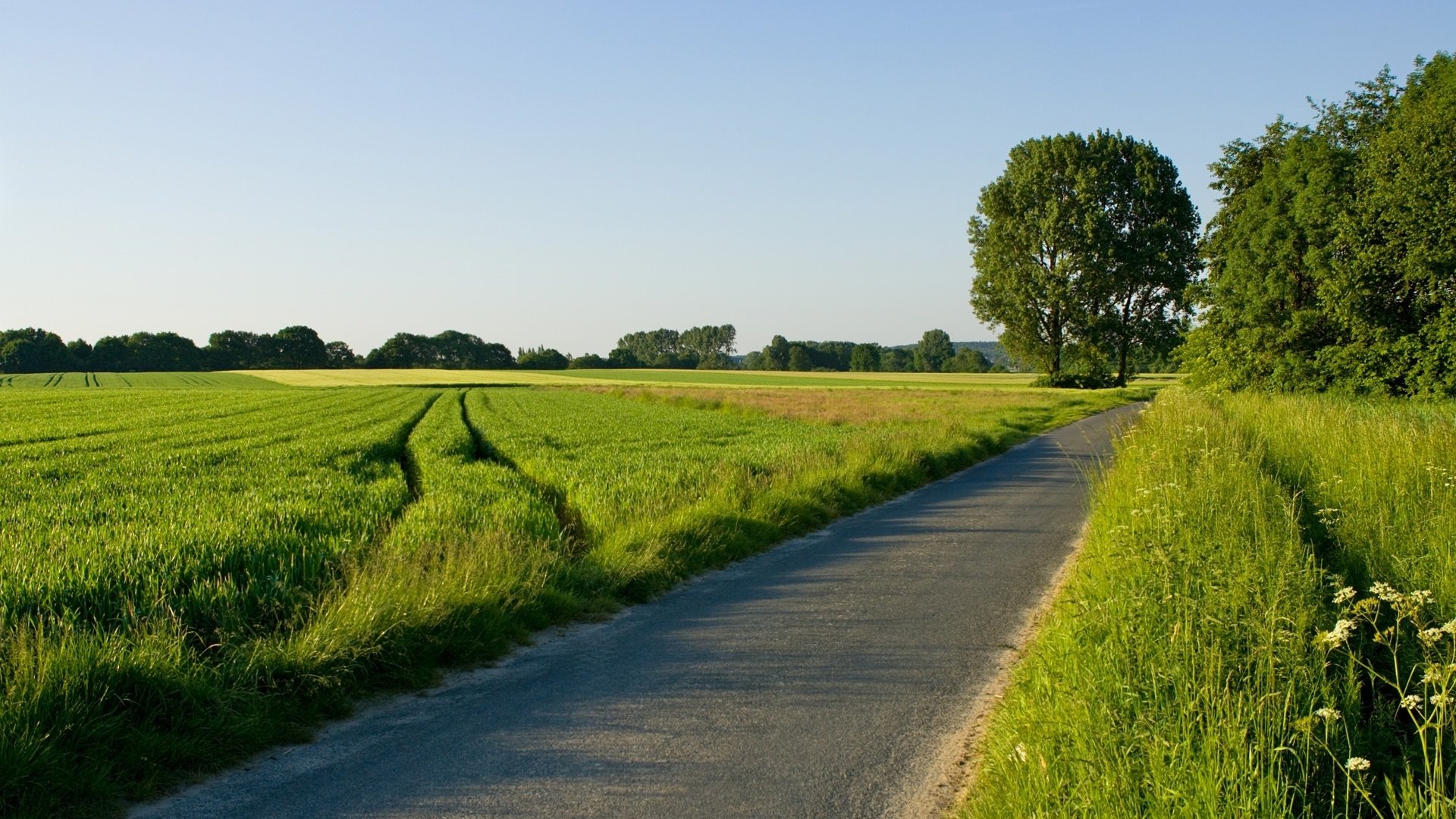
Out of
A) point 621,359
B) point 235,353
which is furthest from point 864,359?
point 235,353

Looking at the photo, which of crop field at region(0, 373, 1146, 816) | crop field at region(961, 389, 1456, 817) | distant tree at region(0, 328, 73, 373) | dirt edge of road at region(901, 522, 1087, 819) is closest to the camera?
crop field at region(961, 389, 1456, 817)

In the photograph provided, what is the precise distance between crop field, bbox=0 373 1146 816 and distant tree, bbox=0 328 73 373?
339 feet

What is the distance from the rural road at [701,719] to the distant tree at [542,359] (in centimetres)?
13269

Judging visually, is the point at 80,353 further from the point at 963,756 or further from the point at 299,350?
the point at 963,756

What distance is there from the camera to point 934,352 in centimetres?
14650

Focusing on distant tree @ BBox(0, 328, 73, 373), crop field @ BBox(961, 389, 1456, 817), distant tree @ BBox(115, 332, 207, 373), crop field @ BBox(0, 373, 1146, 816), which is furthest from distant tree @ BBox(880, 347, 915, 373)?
crop field @ BBox(961, 389, 1456, 817)

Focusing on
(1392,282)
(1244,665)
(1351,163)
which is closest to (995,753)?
(1244,665)

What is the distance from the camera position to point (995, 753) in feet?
14.8

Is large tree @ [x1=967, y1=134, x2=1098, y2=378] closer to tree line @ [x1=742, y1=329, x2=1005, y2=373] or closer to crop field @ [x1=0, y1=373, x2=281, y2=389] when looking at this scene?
crop field @ [x1=0, y1=373, x2=281, y2=389]

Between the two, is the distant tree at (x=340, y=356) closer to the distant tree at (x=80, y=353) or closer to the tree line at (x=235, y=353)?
the tree line at (x=235, y=353)

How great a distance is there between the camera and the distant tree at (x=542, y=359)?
139m

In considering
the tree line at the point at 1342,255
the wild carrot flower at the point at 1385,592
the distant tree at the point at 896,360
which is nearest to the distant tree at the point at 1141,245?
the tree line at the point at 1342,255

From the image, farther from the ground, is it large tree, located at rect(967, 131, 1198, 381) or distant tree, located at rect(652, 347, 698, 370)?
large tree, located at rect(967, 131, 1198, 381)

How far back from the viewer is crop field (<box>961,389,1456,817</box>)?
358cm
